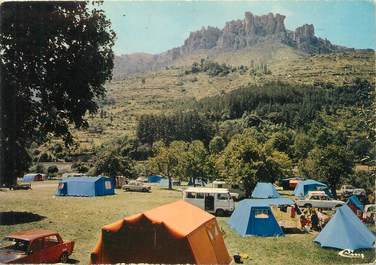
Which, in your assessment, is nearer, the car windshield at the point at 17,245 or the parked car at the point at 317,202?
the car windshield at the point at 17,245

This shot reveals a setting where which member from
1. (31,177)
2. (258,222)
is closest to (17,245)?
(258,222)

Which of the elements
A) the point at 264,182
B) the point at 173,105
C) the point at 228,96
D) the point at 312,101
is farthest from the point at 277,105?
the point at 264,182

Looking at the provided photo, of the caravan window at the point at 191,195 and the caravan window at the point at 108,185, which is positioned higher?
the caravan window at the point at 191,195

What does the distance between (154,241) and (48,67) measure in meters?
8.94

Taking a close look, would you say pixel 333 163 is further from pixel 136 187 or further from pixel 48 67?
pixel 48 67

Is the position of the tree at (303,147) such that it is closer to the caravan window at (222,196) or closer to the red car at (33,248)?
the caravan window at (222,196)

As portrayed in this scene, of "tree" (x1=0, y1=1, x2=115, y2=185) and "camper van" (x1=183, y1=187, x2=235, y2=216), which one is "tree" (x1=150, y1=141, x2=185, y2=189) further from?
"tree" (x1=0, y1=1, x2=115, y2=185)

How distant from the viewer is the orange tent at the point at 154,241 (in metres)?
11.4

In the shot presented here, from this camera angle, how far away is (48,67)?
16703 mm

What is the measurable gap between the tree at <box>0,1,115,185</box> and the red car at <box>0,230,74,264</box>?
17.7ft

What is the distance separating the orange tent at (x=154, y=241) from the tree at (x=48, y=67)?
722 cm

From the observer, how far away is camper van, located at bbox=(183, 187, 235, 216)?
2495cm

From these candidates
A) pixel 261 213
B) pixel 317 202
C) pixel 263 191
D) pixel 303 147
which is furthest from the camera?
pixel 303 147

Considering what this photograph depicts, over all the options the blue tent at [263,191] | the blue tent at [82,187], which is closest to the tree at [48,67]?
the blue tent at [263,191]
